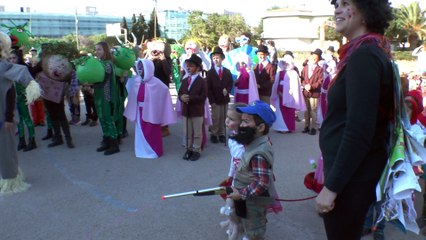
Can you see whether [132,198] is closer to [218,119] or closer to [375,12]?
[218,119]

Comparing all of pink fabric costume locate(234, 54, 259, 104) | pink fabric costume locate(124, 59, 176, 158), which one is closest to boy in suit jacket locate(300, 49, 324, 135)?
pink fabric costume locate(234, 54, 259, 104)

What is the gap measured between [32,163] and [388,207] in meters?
5.63

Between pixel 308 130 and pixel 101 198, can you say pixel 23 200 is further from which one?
pixel 308 130

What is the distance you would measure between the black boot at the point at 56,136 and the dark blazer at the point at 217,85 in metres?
A: 2.76

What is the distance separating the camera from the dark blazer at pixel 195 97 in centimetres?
611

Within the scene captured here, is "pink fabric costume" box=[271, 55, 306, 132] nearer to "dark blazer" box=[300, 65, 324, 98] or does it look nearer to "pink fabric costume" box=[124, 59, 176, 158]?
"dark blazer" box=[300, 65, 324, 98]

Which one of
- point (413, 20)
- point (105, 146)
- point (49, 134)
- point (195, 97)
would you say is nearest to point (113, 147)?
point (105, 146)

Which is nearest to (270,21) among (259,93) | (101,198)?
(259,93)

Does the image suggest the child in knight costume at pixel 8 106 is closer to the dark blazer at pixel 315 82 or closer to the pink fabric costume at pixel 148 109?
the pink fabric costume at pixel 148 109

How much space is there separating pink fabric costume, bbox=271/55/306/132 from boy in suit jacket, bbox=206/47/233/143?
144cm

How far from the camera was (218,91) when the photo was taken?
7125 millimetres

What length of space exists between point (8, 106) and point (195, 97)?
2604mm

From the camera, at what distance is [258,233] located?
3.11 metres

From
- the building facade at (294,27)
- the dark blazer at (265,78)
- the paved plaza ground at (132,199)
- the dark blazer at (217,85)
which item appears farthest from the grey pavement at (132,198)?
the building facade at (294,27)
